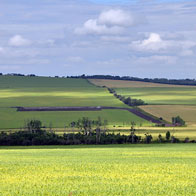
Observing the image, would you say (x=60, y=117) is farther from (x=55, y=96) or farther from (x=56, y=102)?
(x=55, y=96)

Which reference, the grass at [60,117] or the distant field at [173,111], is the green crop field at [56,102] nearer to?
the grass at [60,117]

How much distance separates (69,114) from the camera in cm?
11638

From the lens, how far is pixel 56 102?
484ft

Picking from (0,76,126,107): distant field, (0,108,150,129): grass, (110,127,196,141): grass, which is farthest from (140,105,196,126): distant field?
(110,127,196,141): grass

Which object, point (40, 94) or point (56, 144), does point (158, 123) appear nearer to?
point (56, 144)

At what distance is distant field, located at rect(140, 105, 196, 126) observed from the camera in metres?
108

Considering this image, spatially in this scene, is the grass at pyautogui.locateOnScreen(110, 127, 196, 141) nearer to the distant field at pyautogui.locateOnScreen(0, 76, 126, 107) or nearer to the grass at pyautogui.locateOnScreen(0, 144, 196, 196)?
the distant field at pyautogui.locateOnScreen(0, 76, 126, 107)

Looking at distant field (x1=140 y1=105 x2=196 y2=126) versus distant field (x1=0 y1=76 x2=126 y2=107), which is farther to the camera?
distant field (x1=0 y1=76 x2=126 y2=107)

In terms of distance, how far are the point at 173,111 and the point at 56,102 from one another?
4280 centimetres

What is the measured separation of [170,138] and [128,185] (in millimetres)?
54492

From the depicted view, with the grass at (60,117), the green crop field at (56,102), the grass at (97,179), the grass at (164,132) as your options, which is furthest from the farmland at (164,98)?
the grass at (97,179)

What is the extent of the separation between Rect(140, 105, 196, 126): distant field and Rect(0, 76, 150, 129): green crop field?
6.97 meters

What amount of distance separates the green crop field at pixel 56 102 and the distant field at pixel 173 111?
6.97m

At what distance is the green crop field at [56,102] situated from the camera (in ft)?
347
